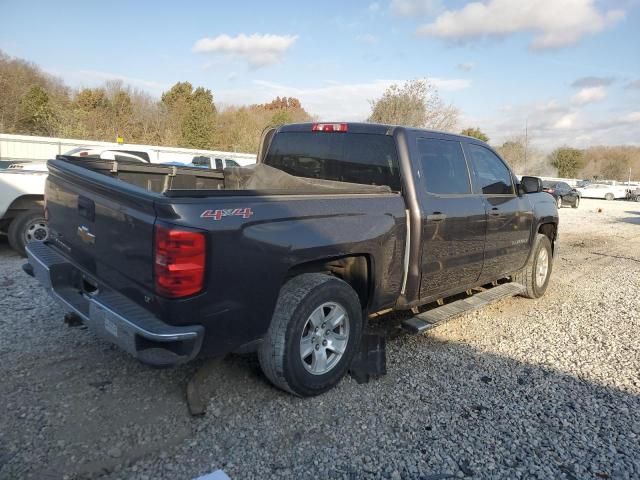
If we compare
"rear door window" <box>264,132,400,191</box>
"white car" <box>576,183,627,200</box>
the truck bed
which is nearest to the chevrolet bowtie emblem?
the truck bed

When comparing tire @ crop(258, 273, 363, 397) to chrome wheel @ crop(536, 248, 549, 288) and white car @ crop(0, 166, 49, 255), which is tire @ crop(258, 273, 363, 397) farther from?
white car @ crop(0, 166, 49, 255)

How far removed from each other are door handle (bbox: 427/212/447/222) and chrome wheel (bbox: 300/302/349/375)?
43.7 inches

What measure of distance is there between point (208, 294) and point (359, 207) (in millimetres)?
1314

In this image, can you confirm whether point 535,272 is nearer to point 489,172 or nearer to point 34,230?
point 489,172

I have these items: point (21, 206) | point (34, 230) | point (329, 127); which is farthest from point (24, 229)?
point (329, 127)

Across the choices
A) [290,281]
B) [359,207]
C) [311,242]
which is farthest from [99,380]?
[359,207]

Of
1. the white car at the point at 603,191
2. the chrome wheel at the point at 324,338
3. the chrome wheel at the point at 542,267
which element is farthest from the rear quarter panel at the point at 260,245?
the white car at the point at 603,191

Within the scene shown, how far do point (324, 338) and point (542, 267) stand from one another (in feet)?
13.2

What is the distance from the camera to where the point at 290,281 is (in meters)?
3.29

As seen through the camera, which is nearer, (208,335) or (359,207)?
(208,335)

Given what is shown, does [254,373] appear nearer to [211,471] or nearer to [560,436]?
[211,471]

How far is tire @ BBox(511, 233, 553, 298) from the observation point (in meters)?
5.90

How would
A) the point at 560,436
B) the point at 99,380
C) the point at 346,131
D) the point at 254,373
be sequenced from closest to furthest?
the point at 560,436, the point at 99,380, the point at 254,373, the point at 346,131

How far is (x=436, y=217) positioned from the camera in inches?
159
